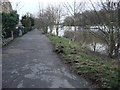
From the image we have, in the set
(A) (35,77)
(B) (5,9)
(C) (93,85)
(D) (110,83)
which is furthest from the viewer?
(B) (5,9)

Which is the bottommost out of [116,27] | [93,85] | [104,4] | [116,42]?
[93,85]

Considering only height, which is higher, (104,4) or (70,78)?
(104,4)

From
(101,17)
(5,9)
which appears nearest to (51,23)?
(5,9)

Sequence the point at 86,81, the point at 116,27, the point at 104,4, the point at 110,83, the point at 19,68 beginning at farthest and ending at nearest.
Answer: the point at 104,4 → the point at 116,27 → the point at 19,68 → the point at 86,81 → the point at 110,83

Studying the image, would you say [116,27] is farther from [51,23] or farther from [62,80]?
[51,23]

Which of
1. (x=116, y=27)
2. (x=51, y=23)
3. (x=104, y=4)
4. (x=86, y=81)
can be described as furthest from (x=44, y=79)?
(x=51, y=23)

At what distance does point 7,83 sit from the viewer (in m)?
6.16

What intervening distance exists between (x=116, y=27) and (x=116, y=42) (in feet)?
3.50

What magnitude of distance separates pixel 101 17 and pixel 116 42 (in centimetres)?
221

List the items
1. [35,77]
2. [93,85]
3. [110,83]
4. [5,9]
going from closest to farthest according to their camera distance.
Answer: [110,83] → [93,85] → [35,77] → [5,9]

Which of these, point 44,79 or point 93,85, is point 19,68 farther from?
point 93,85

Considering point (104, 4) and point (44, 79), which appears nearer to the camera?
point (44, 79)

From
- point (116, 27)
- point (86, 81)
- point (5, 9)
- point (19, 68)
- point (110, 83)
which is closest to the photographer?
point (110, 83)

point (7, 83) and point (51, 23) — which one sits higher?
point (51, 23)
